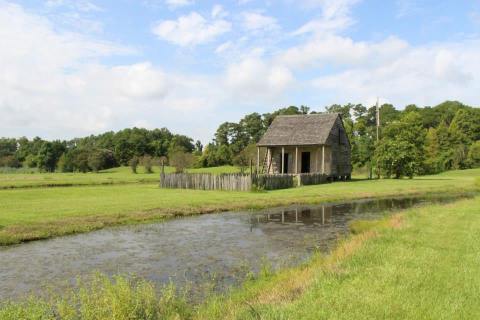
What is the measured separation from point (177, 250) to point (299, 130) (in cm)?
3026

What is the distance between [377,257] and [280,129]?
33559mm

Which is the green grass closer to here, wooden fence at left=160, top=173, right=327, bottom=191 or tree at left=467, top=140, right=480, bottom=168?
wooden fence at left=160, top=173, right=327, bottom=191

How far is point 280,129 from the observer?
139 ft

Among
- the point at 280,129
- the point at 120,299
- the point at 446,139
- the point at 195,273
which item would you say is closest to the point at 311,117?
the point at 280,129

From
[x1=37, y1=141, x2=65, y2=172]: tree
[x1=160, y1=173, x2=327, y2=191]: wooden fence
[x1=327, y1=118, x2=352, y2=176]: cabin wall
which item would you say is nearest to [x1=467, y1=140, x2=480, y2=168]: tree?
[x1=327, y1=118, x2=352, y2=176]: cabin wall

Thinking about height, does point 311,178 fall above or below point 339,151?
below

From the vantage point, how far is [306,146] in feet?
136

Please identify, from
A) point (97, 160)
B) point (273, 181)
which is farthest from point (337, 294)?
point (97, 160)

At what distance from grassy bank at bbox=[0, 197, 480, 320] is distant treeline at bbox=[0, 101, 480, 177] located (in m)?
36.8

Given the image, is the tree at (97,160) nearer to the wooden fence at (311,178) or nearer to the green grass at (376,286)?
the wooden fence at (311,178)

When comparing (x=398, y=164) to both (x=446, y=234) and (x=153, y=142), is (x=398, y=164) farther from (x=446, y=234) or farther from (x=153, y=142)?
(x=153, y=142)

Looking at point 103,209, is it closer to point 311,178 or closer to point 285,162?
point 311,178

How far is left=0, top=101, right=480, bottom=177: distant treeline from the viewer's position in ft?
161

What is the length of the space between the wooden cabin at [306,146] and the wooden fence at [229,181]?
5839mm
